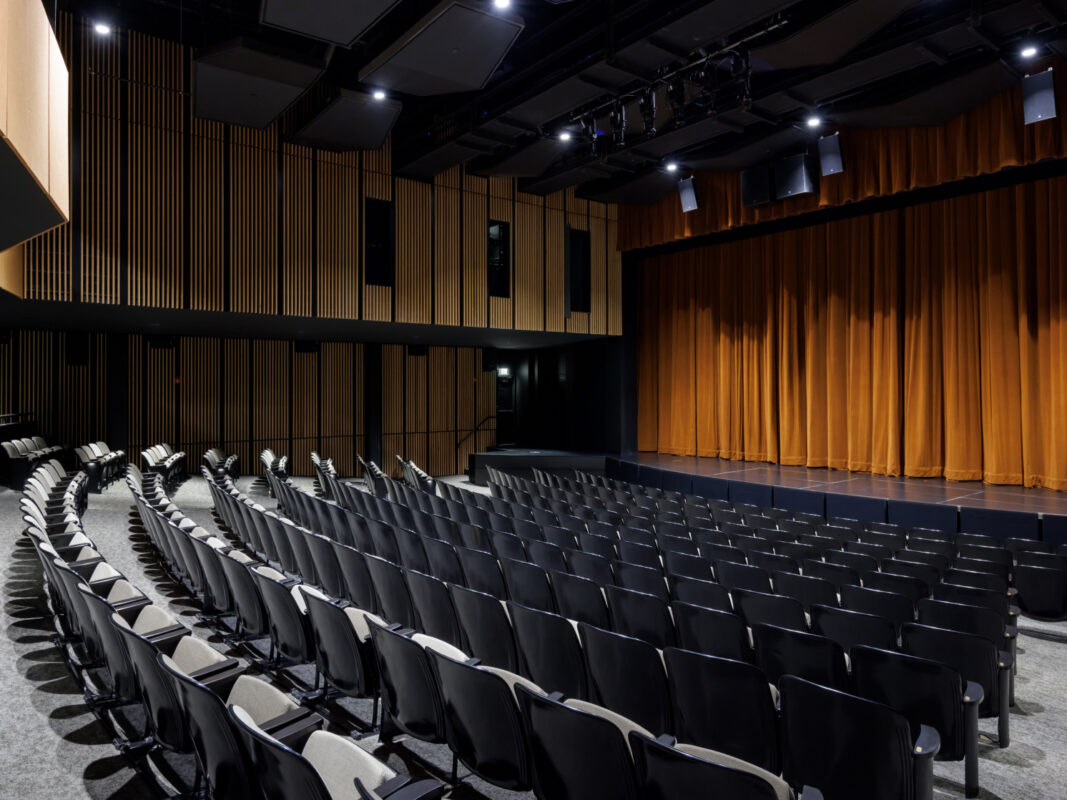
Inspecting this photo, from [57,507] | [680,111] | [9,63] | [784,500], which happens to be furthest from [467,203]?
[9,63]

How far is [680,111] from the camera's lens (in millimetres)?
8375

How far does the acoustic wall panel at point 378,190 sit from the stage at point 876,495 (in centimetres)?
513

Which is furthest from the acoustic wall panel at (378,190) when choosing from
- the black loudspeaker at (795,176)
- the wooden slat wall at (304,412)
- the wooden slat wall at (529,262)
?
the black loudspeaker at (795,176)

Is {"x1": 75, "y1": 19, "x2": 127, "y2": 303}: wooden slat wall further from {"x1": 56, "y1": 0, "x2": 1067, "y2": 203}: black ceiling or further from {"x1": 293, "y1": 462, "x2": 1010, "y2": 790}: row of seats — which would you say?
{"x1": 293, "y1": 462, "x2": 1010, "y2": 790}: row of seats

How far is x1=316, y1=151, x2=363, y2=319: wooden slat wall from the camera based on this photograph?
10.0 meters

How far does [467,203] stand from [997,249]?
796cm

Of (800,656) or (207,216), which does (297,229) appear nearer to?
(207,216)

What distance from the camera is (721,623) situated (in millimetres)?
3014

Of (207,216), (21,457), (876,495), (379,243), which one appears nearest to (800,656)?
(876,495)

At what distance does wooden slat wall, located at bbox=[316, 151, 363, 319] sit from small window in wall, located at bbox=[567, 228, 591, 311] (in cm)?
434

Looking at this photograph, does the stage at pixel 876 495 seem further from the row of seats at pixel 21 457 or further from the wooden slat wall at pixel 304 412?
the row of seats at pixel 21 457

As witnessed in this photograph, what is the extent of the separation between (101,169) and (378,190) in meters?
3.74

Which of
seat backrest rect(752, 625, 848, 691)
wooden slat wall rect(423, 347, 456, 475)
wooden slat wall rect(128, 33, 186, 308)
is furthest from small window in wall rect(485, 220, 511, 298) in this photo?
seat backrest rect(752, 625, 848, 691)

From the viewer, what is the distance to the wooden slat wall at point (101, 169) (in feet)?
26.5
